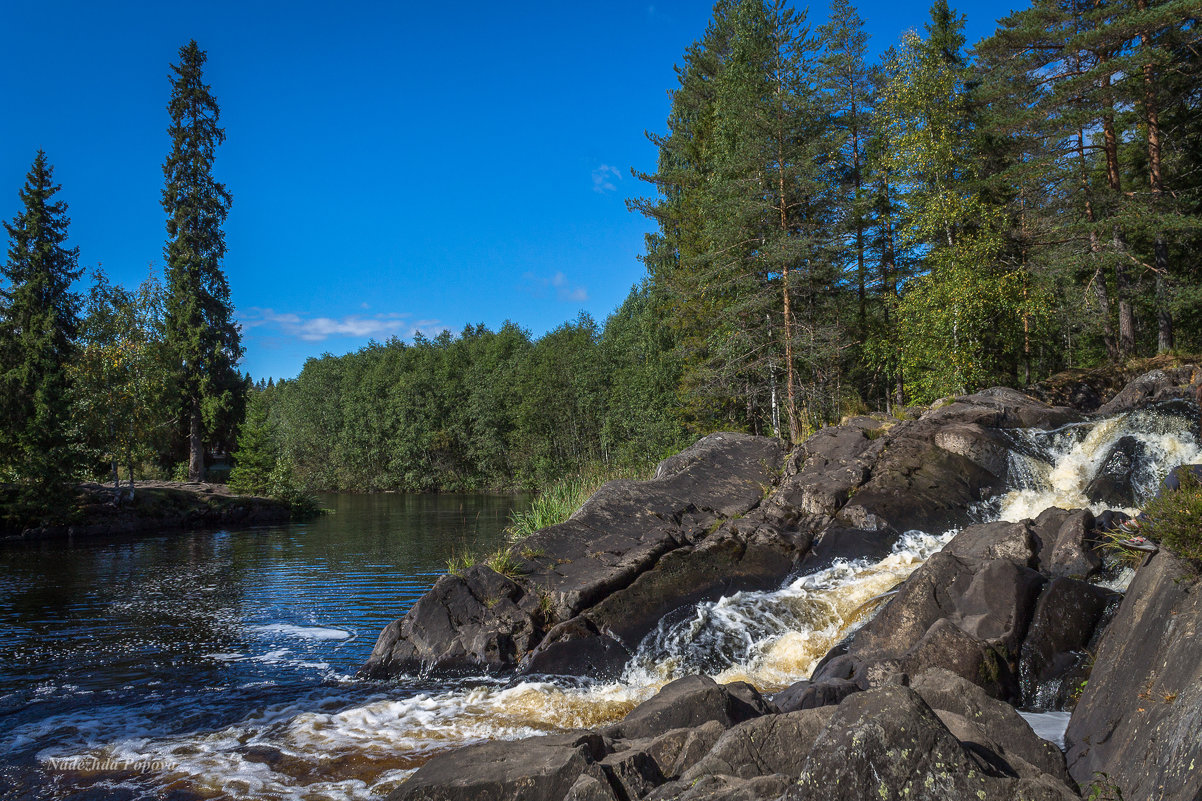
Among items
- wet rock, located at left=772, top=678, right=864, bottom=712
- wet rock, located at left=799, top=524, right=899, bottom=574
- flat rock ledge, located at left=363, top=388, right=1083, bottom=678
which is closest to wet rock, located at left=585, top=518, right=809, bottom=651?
flat rock ledge, located at left=363, top=388, right=1083, bottom=678

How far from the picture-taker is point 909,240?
78.6 ft

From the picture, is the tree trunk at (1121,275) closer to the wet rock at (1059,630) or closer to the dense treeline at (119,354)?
the wet rock at (1059,630)

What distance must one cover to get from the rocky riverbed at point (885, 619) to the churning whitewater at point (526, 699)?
218 mm

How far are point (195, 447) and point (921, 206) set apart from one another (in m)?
40.4

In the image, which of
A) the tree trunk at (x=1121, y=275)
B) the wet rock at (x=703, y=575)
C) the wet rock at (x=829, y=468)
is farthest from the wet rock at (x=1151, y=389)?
the wet rock at (x=703, y=575)

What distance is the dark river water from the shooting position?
8.09 meters

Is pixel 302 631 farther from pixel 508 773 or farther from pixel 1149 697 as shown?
pixel 1149 697

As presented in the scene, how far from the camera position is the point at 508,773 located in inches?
199

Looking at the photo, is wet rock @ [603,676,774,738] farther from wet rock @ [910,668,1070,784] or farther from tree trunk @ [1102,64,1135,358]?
tree trunk @ [1102,64,1135,358]

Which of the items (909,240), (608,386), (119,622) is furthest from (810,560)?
(608,386)

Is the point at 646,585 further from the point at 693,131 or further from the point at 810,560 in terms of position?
the point at 693,131

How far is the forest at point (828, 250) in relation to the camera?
2128 centimetres

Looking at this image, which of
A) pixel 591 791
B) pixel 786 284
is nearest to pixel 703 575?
pixel 591 791

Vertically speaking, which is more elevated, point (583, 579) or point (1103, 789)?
point (583, 579)
